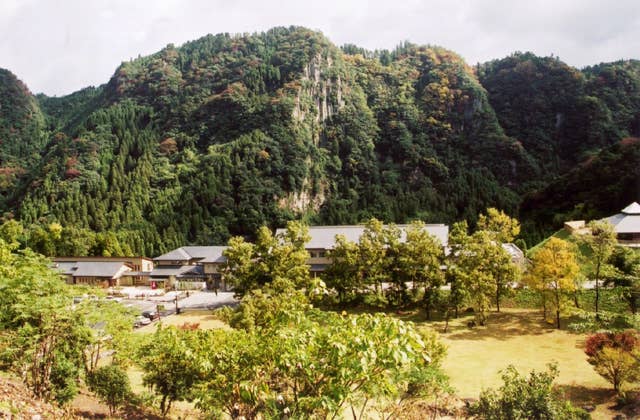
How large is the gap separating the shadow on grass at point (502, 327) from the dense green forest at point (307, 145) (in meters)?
20.8

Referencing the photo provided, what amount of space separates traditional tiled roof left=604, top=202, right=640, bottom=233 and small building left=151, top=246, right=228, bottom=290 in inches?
1402

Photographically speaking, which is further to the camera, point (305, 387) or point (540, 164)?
point (540, 164)

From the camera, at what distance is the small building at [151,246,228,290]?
43781 mm

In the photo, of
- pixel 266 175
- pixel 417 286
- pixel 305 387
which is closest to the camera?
pixel 305 387

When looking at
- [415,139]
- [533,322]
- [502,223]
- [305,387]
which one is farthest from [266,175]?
[305,387]

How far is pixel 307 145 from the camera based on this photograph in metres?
88.5

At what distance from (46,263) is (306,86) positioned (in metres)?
86.6

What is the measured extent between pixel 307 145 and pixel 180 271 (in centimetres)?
4882

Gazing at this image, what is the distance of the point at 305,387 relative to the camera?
661 cm

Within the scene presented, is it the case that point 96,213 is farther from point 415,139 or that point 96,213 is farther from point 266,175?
point 415,139

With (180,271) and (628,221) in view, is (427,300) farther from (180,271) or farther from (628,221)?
(180,271)

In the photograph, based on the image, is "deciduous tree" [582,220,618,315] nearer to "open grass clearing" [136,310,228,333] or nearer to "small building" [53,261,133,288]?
"open grass clearing" [136,310,228,333]

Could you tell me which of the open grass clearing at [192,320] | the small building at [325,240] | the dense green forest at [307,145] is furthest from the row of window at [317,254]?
the dense green forest at [307,145]

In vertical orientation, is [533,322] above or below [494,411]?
below
